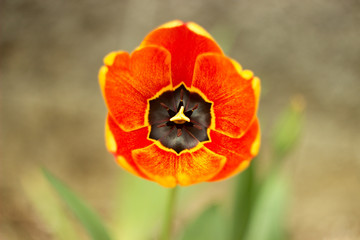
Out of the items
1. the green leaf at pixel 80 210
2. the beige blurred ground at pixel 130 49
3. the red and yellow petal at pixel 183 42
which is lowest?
the green leaf at pixel 80 210

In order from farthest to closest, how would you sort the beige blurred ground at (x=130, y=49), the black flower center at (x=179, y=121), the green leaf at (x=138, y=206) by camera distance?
1. the beige blurred ground at (x=130, y=49)
2. the green leaf at (x=138, y=206)
3. the black flower center at (x=179, y=121)

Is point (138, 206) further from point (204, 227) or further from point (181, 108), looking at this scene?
point (181, 108)

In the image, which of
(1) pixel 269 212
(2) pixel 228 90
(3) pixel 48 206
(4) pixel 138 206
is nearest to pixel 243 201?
(1) pixel 269 212

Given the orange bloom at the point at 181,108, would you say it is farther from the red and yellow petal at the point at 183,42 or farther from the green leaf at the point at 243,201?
the green leaf at the point at 243,201

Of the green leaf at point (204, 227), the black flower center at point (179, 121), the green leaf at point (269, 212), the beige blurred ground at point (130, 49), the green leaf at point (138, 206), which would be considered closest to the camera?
the black flower center at point (179, 121)

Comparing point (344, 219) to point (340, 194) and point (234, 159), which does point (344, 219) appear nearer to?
point (340, 194)

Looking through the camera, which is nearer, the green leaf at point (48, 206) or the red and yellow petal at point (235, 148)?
the red and yellow petal at point (235, 148)

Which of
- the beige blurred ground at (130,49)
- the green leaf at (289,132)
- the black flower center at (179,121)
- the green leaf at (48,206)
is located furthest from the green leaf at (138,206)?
the beige blurred ground at (130,49)

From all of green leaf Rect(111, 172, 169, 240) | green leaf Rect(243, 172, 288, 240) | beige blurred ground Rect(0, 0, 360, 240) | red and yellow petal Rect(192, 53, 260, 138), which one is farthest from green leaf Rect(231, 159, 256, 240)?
beige blurred ground Rect(0, 0, 360, 240)
